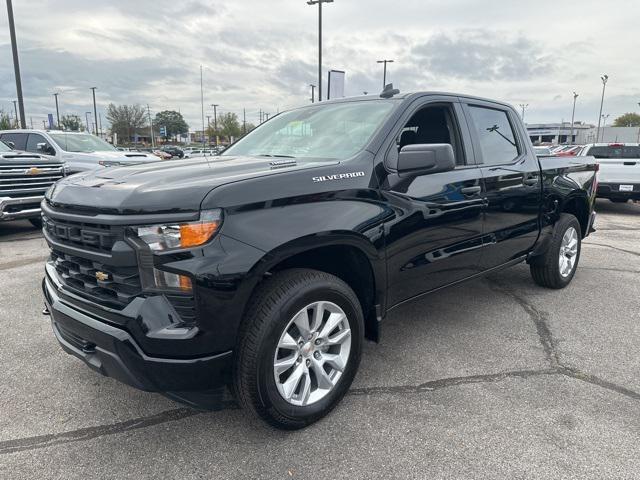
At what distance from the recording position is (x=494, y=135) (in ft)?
13.5

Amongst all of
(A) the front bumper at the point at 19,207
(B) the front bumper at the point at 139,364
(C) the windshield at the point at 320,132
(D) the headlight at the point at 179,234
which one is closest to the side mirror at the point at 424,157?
(C) the windshield at the point at 320,132

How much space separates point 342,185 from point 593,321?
2.92 m

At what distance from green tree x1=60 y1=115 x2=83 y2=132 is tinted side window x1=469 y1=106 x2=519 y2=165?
68.3 meters

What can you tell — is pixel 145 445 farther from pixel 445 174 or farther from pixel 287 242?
pixel 445 174

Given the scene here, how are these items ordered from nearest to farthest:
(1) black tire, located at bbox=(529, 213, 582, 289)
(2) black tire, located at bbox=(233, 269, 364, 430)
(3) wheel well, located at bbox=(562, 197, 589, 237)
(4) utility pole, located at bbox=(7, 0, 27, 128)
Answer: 1. (2) black tire, located at bbox=(233, 269, 364, 430)
2. (1) black tire, located at bbox=(529, 213, 582, 289)
3. (3) wheel well, located at bbox=(562, 197, 589, 237)
4. (4) utility pole, located at bbox=(7, 0, 27, 128)

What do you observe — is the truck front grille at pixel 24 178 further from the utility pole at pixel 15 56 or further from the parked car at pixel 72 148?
the utility pole at pixel 15 56

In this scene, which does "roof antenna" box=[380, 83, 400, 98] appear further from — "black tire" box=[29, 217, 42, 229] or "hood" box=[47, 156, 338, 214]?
"black tire" box=[29, 217, 42, 229]

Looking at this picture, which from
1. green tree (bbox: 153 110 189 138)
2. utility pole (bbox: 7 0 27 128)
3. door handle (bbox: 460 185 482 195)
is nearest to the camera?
door handle (bbox: 460 185 482 195)

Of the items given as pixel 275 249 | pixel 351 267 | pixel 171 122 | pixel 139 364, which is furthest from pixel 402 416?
pixel 171 122

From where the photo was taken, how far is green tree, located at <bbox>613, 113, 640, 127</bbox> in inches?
3971

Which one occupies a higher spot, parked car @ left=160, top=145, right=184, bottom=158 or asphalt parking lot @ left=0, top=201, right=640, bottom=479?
parked car @ left=160, top=145, right=184, bottom=158

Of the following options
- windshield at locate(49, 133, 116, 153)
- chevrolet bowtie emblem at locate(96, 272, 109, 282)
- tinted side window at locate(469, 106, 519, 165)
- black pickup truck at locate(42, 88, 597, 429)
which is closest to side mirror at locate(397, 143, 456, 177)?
black pickup truck at locate(42, 88, 597, 429)

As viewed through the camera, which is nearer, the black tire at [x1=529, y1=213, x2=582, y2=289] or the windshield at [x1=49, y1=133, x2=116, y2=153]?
the black tire at [x1=529, y1=213, x2=582, y2=289]

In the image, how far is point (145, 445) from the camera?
2.46m
